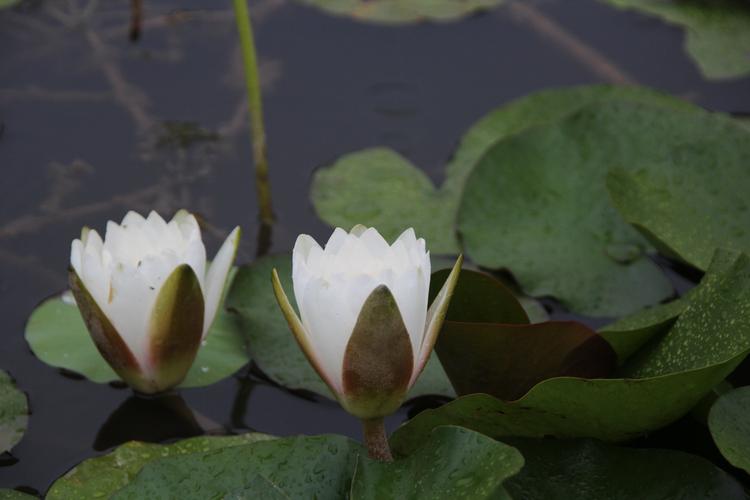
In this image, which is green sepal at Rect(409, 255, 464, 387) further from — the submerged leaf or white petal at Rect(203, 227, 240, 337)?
white petal at Rect(203, 227, 240, 337)

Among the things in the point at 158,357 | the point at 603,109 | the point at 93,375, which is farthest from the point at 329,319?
the point at 603,109

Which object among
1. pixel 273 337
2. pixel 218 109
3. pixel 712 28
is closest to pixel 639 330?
pixel 273 337

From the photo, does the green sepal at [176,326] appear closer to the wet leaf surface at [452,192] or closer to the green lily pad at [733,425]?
the wet leaf surface at [452,192]

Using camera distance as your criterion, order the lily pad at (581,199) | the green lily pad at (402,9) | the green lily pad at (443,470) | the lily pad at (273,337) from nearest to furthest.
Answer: the green lily pad at (443,470) < the lily pad at (273,337) < the lily pad at (581,199) < the green lily pad at (402,9)

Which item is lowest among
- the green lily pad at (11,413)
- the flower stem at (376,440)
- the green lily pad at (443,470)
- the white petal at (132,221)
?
the green lily pad at (11,413)

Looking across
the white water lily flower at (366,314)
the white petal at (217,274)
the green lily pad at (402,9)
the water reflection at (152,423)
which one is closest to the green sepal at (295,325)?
the white water lily flower at (366,314)

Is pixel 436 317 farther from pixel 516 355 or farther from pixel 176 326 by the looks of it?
pixel 176 326
